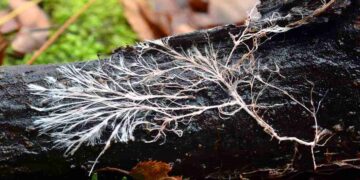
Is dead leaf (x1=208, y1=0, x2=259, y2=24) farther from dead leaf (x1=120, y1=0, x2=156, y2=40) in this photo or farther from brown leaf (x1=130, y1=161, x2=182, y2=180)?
brown leaf (x1=130, y1=161, x2=182, y2=180)

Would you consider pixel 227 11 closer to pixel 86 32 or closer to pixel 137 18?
pixel 137 18

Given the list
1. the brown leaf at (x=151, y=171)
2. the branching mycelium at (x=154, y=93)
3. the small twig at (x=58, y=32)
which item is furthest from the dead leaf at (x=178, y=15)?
the brown leaf at (x=151, y=171)

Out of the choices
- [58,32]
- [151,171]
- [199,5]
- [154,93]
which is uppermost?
[199,5]

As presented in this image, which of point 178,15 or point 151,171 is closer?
point 151,171

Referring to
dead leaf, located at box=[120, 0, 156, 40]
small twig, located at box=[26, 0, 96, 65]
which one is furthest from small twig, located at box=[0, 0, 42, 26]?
dead leaf, located at box=[120, 0, 156, 40]

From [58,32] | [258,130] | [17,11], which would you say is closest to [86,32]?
[58,32]

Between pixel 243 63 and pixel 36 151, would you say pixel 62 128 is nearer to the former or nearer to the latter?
pixel 36 151

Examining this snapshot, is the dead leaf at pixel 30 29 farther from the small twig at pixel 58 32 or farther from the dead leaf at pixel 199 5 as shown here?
the dead leaf at pixel 199 5

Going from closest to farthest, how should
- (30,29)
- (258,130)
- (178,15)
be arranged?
(258,130)
(30,29)
(178,15)
